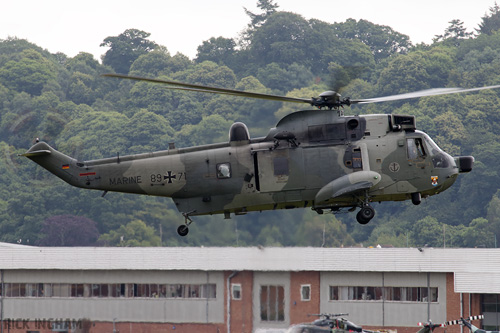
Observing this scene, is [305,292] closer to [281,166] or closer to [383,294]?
[383,294]

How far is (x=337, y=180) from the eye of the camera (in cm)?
3027

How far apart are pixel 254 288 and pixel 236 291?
114 centimetres

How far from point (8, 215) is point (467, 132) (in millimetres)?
56442

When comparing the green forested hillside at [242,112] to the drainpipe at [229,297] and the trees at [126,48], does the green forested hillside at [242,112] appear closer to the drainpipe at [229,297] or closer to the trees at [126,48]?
the trees at [126,48]

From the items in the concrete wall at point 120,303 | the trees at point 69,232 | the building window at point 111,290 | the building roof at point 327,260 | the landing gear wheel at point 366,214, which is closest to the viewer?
the landing gear wheel at point 366,214

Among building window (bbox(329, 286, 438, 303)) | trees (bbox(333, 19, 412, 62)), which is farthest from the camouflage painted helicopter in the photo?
trees (bbox(333, 19, 412, 62))

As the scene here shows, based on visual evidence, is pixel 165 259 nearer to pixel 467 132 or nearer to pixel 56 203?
pixel 56 203

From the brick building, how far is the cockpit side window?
1793 centimetres

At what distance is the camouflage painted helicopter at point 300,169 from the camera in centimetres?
3034

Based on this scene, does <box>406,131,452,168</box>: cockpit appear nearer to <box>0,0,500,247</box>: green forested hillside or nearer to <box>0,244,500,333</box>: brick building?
<box>0,244,500,333</box>: brick building

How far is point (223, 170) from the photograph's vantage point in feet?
99.9

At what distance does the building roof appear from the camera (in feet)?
156

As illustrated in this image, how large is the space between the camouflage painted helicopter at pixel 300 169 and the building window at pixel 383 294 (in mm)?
18580

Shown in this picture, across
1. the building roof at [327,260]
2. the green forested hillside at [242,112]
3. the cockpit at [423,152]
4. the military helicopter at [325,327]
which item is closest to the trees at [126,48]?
the green forested hillside at [242,112]
